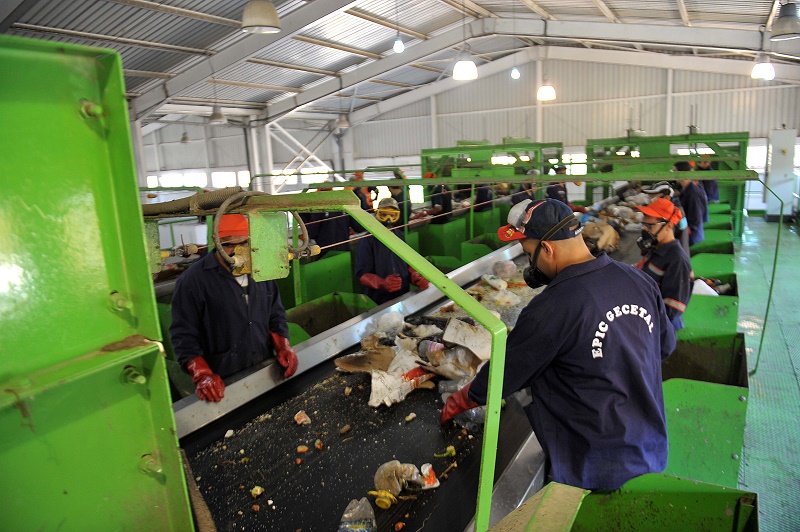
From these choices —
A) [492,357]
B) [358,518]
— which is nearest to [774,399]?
[358,518]

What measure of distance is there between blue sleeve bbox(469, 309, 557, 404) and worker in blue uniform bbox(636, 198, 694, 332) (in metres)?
2.00

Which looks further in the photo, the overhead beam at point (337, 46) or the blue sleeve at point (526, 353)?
the overhead beam at point (337, 46)

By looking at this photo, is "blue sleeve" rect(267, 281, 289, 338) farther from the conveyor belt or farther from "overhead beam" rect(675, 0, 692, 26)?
"overhead beam" rect(675, 0, 692, 26)

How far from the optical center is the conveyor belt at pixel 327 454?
1754 millimetres

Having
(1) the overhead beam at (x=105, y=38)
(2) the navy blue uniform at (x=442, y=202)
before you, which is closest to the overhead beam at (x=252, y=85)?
(1) the overhead beam at (x=105, y=38)

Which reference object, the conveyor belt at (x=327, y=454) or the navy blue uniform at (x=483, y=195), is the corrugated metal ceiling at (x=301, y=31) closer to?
the navy blue uniform at (x=483, y=195)

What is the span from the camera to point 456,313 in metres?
3.56

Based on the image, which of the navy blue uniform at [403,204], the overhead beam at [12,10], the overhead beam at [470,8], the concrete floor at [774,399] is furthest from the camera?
the overhead beam at [470,8]

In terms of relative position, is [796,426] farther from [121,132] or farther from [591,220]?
[121,132]

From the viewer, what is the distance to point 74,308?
2.82 feet

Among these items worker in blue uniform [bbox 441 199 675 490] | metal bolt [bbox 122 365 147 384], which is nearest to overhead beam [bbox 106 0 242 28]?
worker in blue uniform [bbox 441 199 675 490]

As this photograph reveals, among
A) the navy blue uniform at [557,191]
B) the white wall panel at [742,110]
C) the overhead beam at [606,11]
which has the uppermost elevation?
the overhead beam at [606,11]

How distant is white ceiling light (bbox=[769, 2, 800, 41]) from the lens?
643 centimetres

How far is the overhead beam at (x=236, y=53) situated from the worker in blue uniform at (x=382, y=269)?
630 cm
